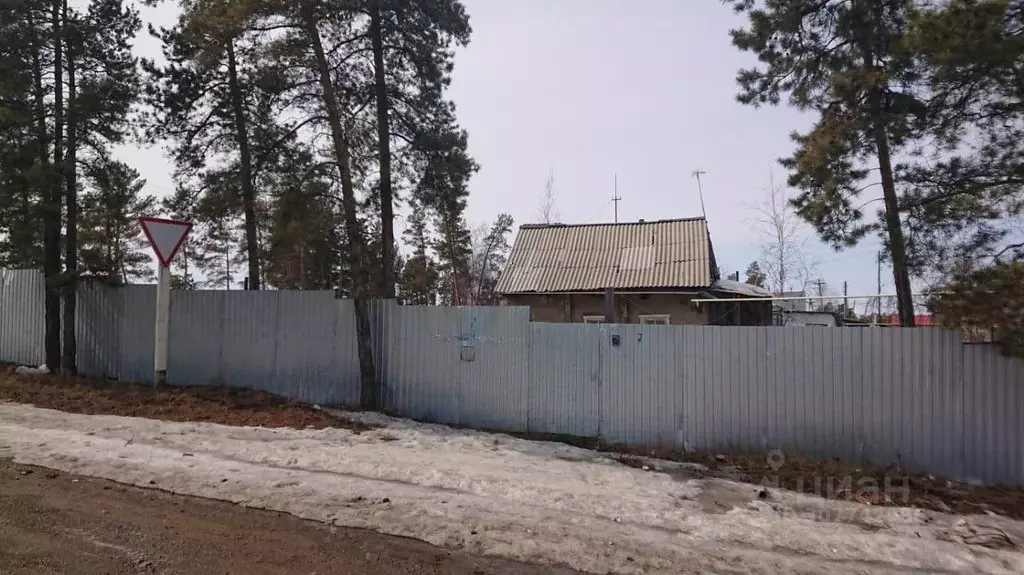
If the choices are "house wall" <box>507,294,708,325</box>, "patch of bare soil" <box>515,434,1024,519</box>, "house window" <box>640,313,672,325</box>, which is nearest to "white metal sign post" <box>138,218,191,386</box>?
"patch of bare soil" <box>515,434,1024,519</box>

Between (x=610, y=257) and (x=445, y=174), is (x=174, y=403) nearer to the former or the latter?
(x=445, y=174)

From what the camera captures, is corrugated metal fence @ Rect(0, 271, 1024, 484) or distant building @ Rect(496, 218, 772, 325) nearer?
corrugated metal fence @ Rect(0, 271, 1024, 484)

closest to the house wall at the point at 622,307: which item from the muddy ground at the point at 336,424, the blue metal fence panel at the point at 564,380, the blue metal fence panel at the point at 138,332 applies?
the blue metal fence panel at the point at 564,380

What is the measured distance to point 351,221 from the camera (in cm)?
1127

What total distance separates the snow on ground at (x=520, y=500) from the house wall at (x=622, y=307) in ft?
29.4

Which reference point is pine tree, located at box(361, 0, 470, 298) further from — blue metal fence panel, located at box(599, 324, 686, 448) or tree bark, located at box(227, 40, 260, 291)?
blue metal fence panel, located at box(599, 324, 686, 448)

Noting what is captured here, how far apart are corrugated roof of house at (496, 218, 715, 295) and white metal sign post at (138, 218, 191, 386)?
963 cm

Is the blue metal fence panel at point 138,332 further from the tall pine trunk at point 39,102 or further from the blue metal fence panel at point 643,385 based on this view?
the blue metal fence panel at point 643,385

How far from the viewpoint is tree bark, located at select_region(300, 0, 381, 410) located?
10.8m

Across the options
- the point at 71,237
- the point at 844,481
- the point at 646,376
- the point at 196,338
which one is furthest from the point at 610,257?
the point at 71,237

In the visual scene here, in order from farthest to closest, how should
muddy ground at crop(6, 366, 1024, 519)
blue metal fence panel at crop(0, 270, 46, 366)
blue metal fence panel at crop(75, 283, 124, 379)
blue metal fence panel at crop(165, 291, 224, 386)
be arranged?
blue metal fence panel at crop(0, 270, 46, 366) < blue metal fence panel at crop(75, 283, 124, 379) < blue metal fence panel at crop(165, 291, 224, 386) < muddy ground at crop(6, 366, 1024, 519)

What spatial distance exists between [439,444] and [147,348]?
27.7 ft

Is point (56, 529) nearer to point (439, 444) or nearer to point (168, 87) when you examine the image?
point (439, 444)

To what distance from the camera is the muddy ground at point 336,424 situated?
23.0 ft
